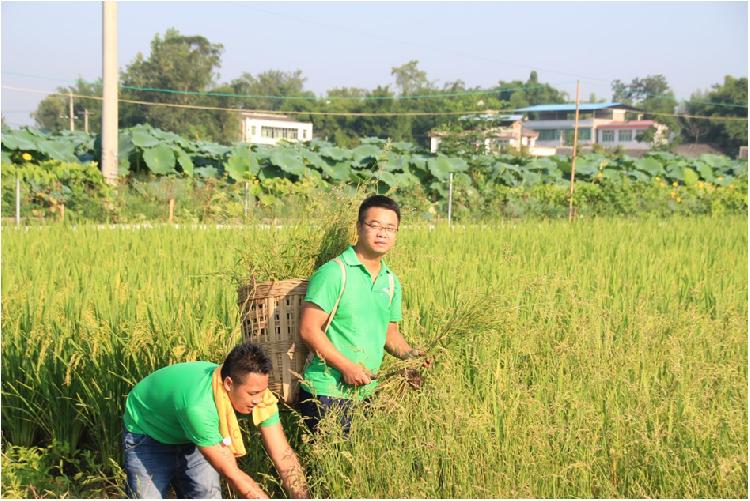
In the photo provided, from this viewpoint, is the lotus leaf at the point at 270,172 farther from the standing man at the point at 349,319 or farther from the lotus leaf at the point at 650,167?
the standing man at the point at 349,319

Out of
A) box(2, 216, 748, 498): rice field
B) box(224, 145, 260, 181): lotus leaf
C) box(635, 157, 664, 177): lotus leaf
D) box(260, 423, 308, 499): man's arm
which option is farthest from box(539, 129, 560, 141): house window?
box(260, 423, 308, 499): man's arm

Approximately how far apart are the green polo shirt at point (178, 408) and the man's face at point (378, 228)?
2.25 feet

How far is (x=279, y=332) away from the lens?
3.23 meters

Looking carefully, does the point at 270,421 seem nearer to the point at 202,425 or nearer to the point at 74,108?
the point at 202,425

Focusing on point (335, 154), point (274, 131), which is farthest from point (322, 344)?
point (274, 131)

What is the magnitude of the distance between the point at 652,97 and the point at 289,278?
273ft

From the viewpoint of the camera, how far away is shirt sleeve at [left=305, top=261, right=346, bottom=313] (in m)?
3.11

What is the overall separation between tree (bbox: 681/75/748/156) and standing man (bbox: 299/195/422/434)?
5153 centimetres

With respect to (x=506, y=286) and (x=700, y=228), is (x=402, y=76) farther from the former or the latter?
(x=506, y=286)

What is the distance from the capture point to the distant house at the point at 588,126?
78938mm

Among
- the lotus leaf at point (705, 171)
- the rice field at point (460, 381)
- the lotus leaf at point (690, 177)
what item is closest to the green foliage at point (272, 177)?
the lotus leaf at point (690, 177)

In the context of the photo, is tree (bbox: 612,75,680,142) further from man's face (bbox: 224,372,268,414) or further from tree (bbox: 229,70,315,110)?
man's face (bbox: 224,372,268,414)

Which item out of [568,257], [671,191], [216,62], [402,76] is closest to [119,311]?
[568,257]

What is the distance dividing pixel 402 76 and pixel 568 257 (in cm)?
7746
